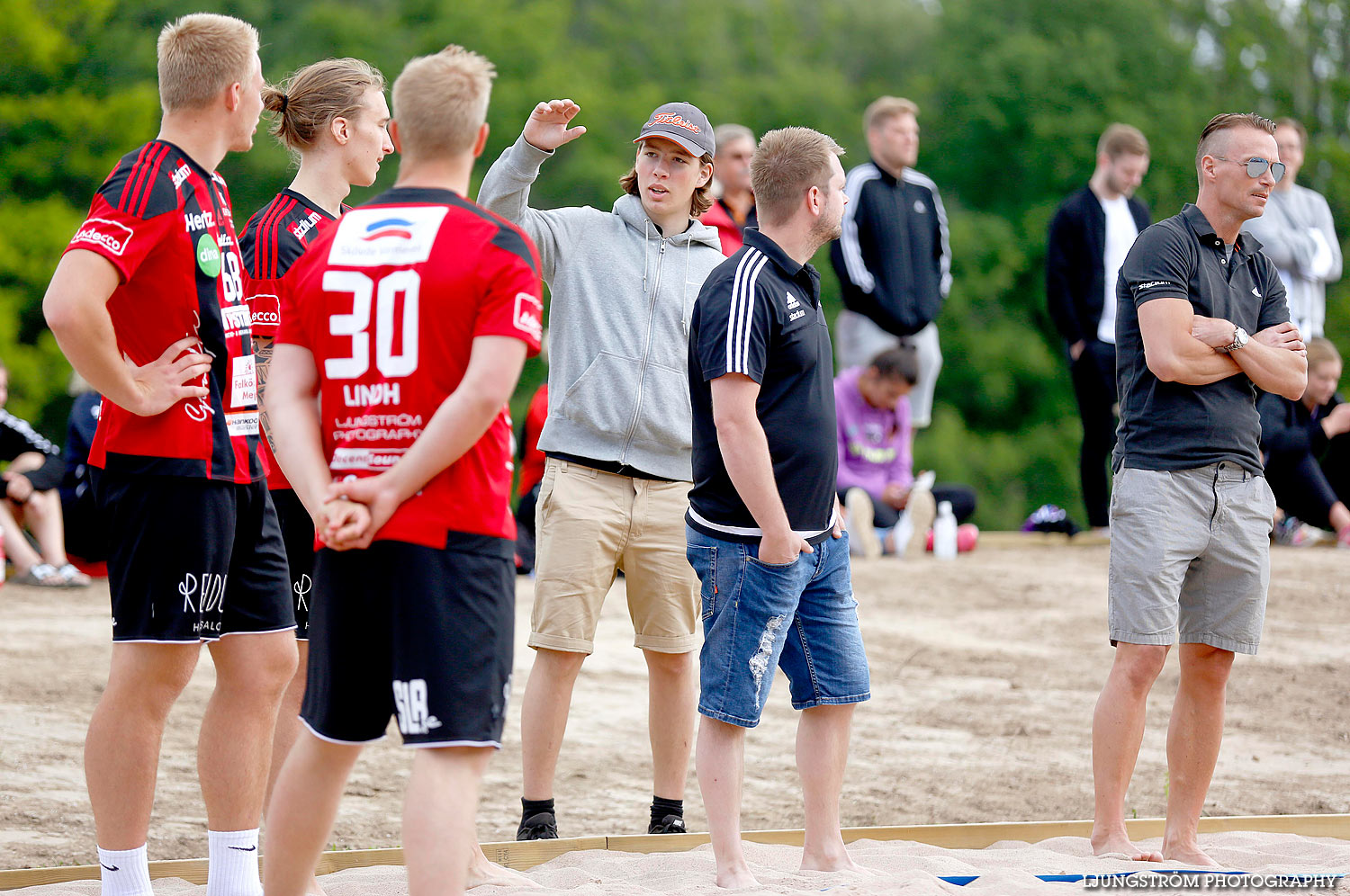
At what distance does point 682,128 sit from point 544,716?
2047mm

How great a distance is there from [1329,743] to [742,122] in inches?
931

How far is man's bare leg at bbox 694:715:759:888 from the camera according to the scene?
12.7 ft

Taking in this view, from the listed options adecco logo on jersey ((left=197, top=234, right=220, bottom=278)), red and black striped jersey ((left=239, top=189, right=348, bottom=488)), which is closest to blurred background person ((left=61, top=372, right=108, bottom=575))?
red and black striped jersey ((left=239, top=189, right=348, bottom=488))

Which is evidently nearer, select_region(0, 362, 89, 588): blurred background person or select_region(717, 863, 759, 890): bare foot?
select_region(717, 863, 759, 890): bare foot

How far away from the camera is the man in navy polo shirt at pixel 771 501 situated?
149 inches

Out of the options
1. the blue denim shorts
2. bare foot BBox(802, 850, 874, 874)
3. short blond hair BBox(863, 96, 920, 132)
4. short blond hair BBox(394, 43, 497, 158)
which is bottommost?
bare foot BBox(802, 850, 874, 874)

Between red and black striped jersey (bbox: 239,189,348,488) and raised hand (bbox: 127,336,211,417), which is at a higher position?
red and black striped jersey (bbox: 239,189,348,488)

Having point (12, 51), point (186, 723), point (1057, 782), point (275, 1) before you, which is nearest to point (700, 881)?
point (1057, 782)

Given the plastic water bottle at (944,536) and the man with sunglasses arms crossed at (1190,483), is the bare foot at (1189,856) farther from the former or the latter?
the plastic water bottle at (944,536)

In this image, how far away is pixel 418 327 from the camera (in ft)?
9.41

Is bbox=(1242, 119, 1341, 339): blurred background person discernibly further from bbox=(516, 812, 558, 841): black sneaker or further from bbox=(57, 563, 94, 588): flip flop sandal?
bbox=(57, 563, 94, 588): flip flop sandal

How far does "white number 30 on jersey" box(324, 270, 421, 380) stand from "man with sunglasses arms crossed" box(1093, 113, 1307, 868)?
8.09ft

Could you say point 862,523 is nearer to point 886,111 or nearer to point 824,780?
point 886,111

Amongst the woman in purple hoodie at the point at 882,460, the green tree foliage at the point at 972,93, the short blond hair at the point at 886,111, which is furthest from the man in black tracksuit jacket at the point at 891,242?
the green tree foliage at the point at 972,93
